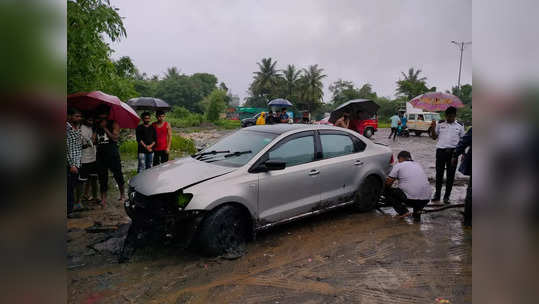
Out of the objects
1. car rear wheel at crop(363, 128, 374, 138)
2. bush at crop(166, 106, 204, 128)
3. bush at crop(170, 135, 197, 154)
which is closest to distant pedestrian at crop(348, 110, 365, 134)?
bush at crop(170, 135, 197, 154)

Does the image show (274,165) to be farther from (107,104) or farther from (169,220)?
(107,104)

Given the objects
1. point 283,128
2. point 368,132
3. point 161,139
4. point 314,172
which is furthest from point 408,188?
point 368,132

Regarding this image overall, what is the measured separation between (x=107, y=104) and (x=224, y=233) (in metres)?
3.65

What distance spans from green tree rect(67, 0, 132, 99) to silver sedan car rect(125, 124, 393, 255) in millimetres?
2068

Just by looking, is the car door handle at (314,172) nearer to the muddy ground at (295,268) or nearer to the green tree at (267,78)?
the muddy ground at (295,268)

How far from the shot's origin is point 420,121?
2214 centimetres

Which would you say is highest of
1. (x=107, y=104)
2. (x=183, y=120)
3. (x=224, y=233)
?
(x=183, y=120)

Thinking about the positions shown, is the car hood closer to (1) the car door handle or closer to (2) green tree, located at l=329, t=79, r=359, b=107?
(1) the car door handle

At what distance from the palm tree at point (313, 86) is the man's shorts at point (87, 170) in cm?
4860

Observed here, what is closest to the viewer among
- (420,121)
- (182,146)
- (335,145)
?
(335,145)

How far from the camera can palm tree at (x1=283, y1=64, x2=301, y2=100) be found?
180 ft
